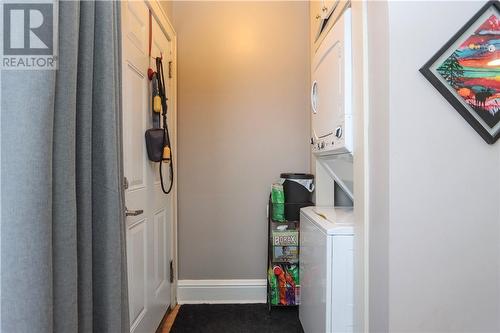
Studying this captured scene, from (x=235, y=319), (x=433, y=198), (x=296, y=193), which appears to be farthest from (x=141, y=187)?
(x=433, y=198)

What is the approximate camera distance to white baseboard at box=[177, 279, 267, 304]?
2.14 metres

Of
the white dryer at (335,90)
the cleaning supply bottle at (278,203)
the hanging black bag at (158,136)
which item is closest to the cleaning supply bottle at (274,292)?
the cleaning supply bottle at (278,203)

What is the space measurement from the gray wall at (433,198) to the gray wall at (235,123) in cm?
126

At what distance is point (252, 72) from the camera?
85.4 inches

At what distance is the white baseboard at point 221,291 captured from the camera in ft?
7.02

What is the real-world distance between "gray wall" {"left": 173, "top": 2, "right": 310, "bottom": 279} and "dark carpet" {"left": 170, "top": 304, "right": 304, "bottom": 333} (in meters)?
0.23

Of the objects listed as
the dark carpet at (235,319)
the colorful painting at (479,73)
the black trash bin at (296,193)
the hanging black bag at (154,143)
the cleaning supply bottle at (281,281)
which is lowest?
the dark carpet at (235,319)

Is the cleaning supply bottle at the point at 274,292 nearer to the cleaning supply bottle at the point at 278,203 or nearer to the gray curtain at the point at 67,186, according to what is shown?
the cleaning supply bottle at the point at 278,203

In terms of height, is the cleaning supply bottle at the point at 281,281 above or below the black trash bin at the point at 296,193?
below

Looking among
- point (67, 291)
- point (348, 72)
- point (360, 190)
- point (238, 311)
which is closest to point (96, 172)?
point (67, 291)

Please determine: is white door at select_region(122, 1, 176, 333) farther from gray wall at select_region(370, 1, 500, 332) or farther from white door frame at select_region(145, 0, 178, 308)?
gray wall at select_region(370, 1, 500, 332)

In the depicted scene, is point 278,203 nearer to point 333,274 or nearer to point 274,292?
point 274,292

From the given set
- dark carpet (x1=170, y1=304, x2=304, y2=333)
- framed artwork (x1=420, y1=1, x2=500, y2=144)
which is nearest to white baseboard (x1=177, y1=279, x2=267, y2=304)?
dark carpet (x1=170, y1=304, x2=304, y2=333)

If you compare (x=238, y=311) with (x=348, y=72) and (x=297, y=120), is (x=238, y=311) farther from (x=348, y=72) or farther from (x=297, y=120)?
(x=348, y=72)
